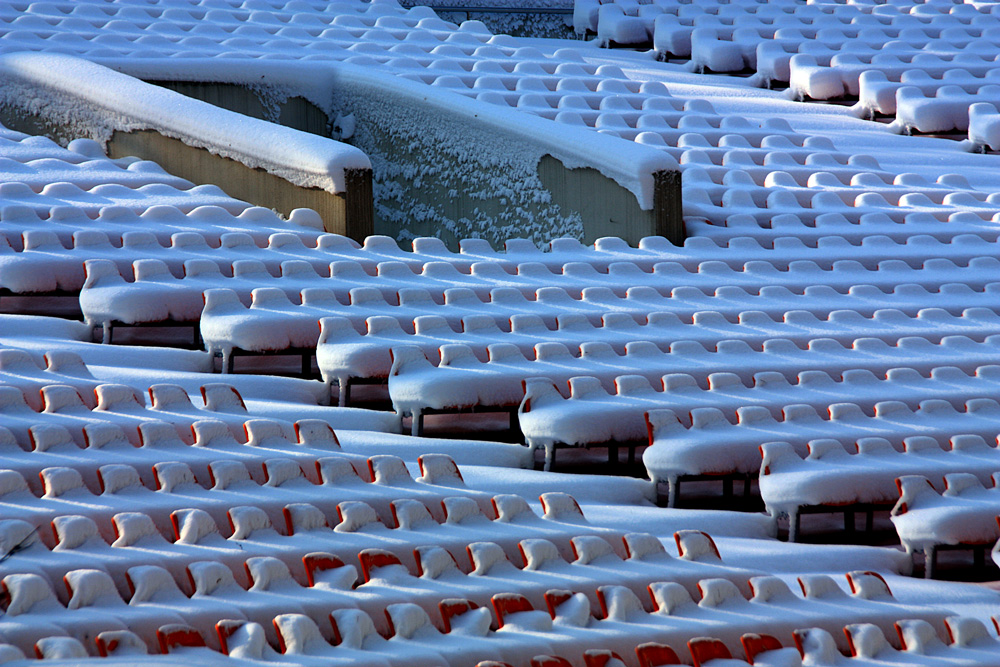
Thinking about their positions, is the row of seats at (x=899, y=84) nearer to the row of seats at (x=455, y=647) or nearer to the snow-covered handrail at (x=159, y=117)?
the snow-covered handrail at (x=159, y=117)

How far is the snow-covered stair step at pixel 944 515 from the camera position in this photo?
9.70ft

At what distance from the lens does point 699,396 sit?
11.6 feet

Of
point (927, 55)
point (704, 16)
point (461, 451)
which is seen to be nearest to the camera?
point (461, 451)

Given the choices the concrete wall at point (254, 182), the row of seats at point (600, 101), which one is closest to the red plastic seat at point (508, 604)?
the concrete wall at point (254, 182)

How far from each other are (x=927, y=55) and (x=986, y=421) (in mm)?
4921

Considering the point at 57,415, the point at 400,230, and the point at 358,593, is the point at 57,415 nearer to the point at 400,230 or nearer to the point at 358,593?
the point at 358,593

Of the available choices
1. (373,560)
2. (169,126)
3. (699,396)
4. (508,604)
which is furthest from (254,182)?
(508,604)

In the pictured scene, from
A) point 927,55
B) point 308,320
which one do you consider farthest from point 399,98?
point 927,55

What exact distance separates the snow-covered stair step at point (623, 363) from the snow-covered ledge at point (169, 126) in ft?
4.15

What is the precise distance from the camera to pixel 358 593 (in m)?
2.27

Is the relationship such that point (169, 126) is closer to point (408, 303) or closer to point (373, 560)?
point (408, 303)

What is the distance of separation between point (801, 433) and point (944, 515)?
52 centimetres

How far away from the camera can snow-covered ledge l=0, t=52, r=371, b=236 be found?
4621 mm

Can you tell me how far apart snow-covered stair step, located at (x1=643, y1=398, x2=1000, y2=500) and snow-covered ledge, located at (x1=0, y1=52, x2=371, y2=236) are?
1.89 m
